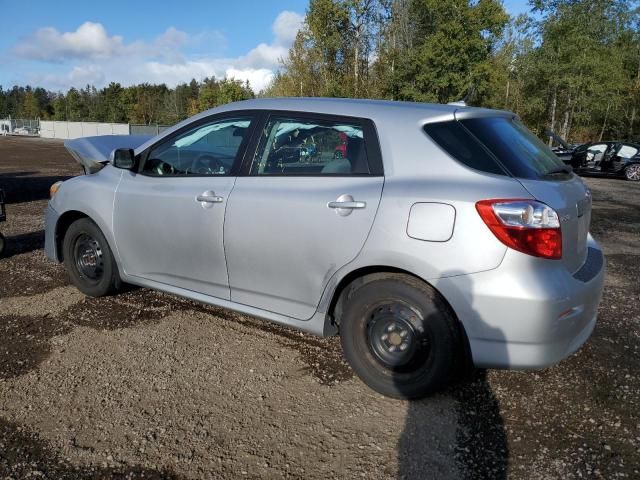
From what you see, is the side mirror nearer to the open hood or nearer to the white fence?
the open hood

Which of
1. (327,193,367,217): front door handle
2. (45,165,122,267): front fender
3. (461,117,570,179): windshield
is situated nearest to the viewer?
(461,117,570,179): windshield

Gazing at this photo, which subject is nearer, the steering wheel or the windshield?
the windshield

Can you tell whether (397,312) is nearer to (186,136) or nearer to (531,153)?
(531,153)

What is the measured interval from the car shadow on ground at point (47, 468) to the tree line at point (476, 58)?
26201 mm

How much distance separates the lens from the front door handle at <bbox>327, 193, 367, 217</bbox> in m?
3.02

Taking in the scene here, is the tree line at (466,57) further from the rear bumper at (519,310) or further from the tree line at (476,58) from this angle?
the rear bumper at (519,310)

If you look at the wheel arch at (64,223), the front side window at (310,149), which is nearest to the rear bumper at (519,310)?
the front side window at (310,149)

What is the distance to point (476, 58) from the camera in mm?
31766

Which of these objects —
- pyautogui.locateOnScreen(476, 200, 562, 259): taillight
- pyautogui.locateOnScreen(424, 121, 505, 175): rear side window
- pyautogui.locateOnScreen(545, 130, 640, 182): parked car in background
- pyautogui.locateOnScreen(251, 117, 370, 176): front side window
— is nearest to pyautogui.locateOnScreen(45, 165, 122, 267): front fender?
pyautogui.locateOnScreen(251, 117, 370, 176): front side window

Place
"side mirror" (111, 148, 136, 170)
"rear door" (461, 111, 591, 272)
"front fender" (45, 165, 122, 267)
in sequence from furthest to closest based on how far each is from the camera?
1. "front fender" (45, 165, 122, 267)
2. "side mirror" (111, 148, 136, 170)
3. "rear door" (461, 111, 591, 272)

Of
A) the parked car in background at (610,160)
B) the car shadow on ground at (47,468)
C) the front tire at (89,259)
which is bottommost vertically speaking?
the car shadow on ground at (47,468)

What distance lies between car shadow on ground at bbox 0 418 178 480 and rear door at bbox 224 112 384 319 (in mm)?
1315

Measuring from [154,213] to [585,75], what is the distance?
3103 cm

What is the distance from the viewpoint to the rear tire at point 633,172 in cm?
1784
